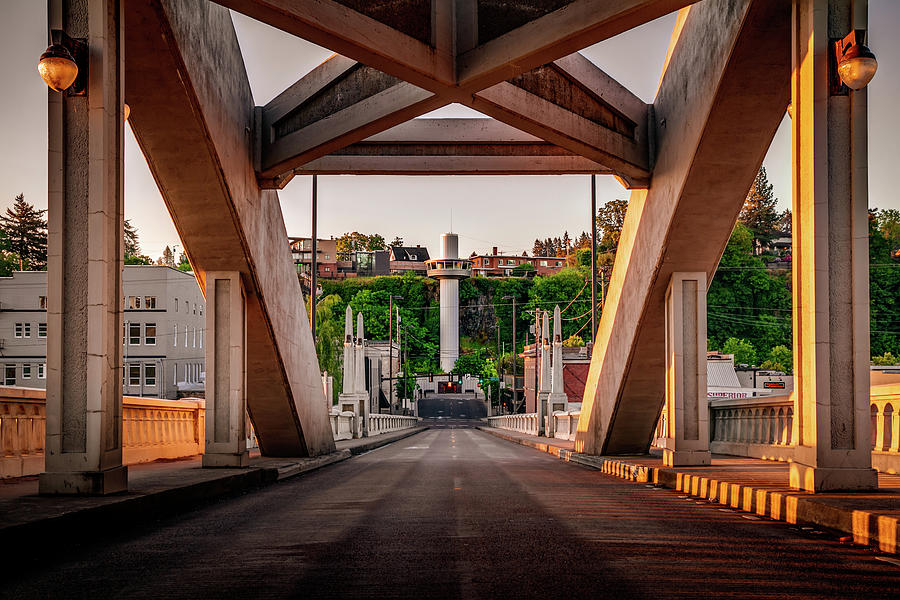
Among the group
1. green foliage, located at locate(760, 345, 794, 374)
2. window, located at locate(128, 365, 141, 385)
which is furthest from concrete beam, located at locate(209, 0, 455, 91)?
green foliage, located at locate(760, 345, 794, 374)

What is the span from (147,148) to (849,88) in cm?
933

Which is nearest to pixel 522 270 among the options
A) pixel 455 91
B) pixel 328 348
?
pixel 328 348

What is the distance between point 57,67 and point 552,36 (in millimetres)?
5824

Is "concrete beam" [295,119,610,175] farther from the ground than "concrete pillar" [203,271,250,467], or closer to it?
farther from the ground

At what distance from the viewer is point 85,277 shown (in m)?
9.34

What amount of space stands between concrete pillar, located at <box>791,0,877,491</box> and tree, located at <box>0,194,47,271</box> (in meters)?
99.4

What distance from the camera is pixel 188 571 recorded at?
6.12 m

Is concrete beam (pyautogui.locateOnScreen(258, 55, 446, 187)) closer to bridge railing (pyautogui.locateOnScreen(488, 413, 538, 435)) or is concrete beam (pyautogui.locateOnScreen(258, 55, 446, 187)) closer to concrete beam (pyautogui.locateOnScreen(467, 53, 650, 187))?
concrete beam (pyautogui.locateOnScreen(467, 53, 650, 187))

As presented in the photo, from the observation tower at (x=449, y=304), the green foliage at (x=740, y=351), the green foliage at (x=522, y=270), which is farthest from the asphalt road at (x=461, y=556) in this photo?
the green foliage at (x=522, y=270)

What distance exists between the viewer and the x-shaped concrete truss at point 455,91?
11.4 m

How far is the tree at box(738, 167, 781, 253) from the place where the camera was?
384ft

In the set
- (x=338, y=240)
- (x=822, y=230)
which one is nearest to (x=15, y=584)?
(x=822, y=230)

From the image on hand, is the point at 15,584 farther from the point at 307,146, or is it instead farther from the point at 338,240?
the point at 338,240

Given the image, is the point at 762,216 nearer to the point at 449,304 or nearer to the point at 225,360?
the point at 449,304
